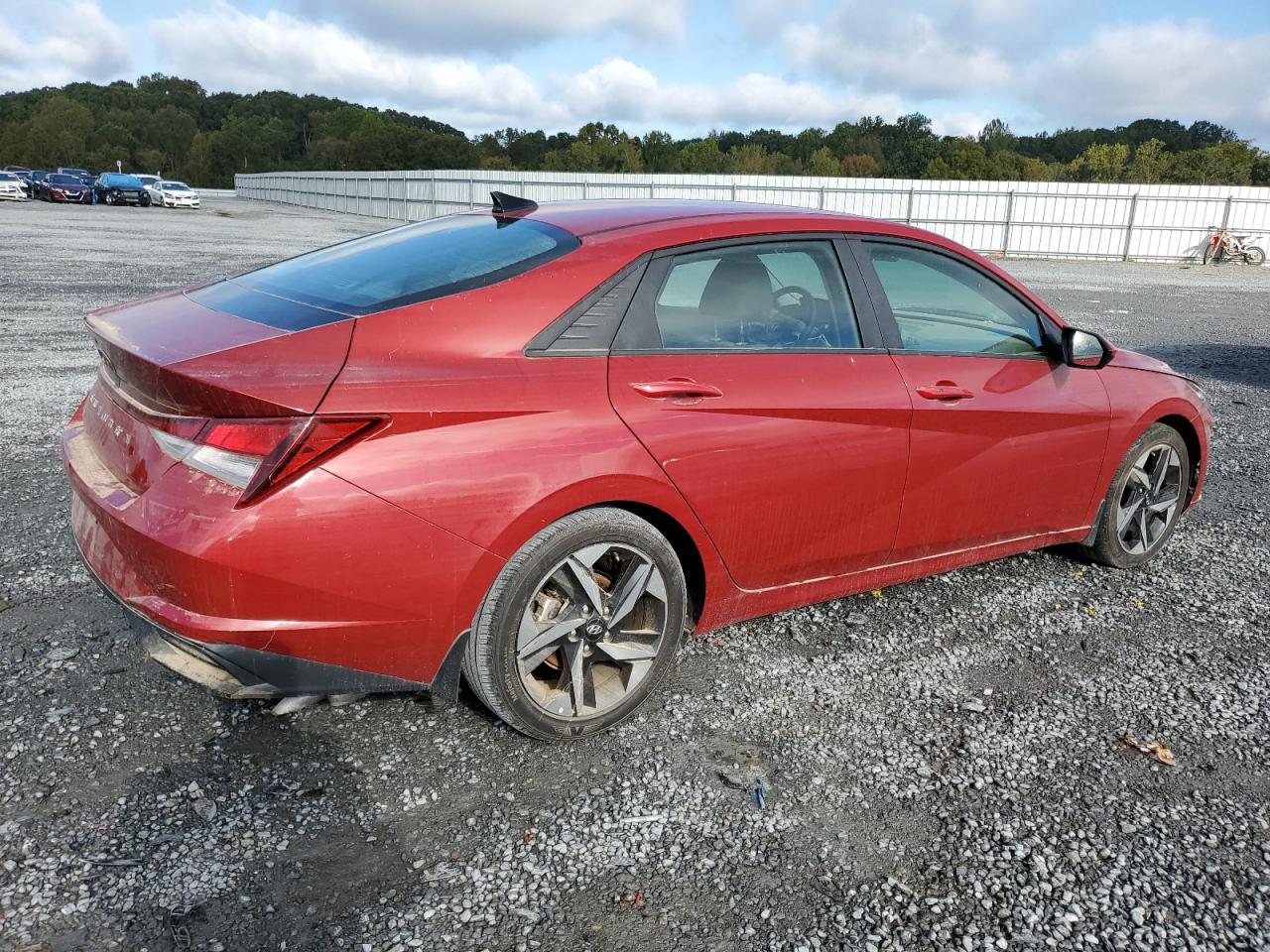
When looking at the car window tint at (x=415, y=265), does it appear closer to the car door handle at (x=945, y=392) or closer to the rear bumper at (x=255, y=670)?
the rear bumper at (x=255, y=670)

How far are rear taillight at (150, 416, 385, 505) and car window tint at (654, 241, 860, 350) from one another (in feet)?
3.57

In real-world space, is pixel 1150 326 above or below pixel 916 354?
below

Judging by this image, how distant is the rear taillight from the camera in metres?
2.34

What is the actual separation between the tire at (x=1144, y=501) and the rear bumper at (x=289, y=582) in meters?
3.12

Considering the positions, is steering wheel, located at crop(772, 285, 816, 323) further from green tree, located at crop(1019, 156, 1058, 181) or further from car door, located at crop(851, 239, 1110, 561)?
green tree, located at crop(1019, 156, 1058, 181)

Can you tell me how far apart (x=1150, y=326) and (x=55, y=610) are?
1408 cm

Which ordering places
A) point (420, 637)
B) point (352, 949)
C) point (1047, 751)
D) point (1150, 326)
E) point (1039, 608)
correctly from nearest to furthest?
point (352, 949) → point (420, 637) → point (1047, 751) → point (1039, 608) → point (1150, 326)

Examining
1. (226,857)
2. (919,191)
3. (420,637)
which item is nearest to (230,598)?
(420,637)

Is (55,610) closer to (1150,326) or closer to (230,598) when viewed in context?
(230,598)

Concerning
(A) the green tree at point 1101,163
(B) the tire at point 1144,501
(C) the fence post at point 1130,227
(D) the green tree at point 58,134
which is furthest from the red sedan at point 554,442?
(D) the green tree at point 58,134

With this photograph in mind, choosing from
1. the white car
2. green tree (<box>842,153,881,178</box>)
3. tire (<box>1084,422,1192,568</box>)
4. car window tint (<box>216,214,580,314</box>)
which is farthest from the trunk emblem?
green tree (<box>842,153,881,178</box>)

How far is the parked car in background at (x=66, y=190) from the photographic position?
46.2 meters

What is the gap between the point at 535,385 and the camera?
2.69m

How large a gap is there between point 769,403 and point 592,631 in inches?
36.6
